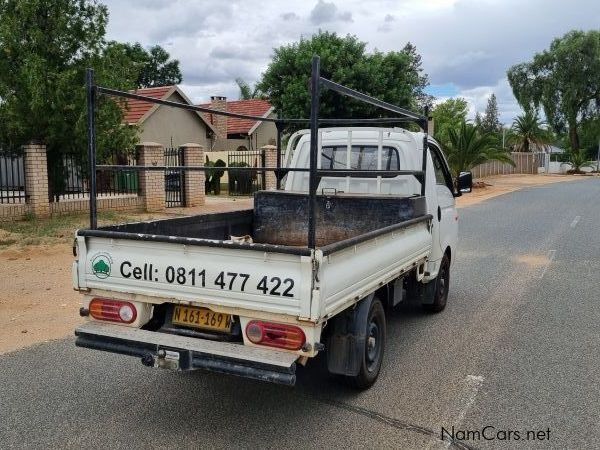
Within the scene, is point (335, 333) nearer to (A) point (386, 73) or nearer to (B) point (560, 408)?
(B) point (560, 408)

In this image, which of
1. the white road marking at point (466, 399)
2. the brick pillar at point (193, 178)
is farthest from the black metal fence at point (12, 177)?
the white road marking at point (466, 399)

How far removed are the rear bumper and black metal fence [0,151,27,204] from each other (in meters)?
11.0

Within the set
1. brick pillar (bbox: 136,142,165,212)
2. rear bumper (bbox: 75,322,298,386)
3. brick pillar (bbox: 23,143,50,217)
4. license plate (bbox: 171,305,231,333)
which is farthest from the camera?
brick pillar (bbox: 136,142,165,212)

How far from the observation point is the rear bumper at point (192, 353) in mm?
3383

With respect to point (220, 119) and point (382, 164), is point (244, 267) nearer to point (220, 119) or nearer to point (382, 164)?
point (382, 164)

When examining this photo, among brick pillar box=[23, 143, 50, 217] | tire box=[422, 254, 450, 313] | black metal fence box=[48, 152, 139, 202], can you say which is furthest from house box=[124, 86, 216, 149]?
tire box=[422, 254, 450, 313]

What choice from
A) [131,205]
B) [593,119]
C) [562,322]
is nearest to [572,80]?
[593,119]

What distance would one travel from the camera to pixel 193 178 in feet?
59.3

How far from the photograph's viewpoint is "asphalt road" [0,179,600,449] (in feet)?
11.9

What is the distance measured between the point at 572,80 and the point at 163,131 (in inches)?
1542

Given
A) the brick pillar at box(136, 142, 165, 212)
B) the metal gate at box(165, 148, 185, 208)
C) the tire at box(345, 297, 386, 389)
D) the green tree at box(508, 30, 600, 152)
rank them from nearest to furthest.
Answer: the tire at box(345, 297, 386, 389) → the brick pillar at box(136, 142, 165, 212) → the metal gate at box(165, 148, 185, 208) → the green tree at box(508, 30, 600, 152)

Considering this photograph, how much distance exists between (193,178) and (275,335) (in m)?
15.0

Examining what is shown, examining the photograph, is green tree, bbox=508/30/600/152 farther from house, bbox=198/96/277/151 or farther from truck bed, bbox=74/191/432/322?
truck bed, bbox=74/191/432/322

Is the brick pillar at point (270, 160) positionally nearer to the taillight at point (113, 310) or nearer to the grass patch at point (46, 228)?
the grass patch at point (46, 228)
